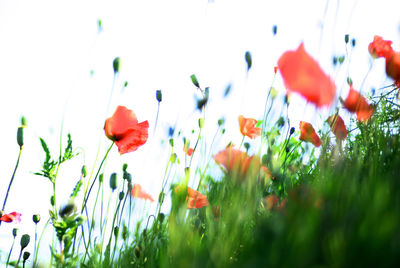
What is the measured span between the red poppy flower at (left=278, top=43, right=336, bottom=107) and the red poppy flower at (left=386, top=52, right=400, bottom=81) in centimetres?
61

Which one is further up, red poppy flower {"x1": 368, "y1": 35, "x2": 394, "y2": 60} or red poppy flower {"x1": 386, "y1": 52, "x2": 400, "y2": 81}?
red poppy flower {"x1": 368, "y1": 35, "x2": 394, "y2": 60}

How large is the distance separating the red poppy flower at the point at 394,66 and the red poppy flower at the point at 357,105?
0.43 feet

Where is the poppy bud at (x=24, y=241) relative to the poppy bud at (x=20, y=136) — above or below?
below

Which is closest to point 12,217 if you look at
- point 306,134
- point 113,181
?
point 113,181

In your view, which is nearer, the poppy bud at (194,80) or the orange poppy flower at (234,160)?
the orange poppy flower at (234,160)

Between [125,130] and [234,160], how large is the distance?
430 mm

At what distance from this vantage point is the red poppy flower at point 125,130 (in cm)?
159

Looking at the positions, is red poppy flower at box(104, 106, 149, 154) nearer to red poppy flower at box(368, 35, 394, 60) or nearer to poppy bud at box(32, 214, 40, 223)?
poppy bud at box(32, 214, 40, 223)

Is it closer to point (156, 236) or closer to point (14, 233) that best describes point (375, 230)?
point (156, 236)

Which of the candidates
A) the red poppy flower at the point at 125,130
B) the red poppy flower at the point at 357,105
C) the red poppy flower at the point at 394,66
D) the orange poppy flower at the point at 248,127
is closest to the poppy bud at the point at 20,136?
the red poppy flower at the point at 125,130

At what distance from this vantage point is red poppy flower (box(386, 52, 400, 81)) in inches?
61.5

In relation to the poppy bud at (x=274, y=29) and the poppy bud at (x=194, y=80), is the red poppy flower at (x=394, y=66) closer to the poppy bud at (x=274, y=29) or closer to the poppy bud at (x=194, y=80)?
the poppy bud at (x=274, y=29)

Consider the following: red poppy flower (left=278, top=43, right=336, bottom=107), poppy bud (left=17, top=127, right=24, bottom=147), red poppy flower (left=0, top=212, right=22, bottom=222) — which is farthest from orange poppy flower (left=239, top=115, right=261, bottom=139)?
red poppy flower (left=0, top=212, right=22, bottom=222)

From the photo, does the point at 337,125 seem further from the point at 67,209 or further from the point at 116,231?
the point at 67,209
